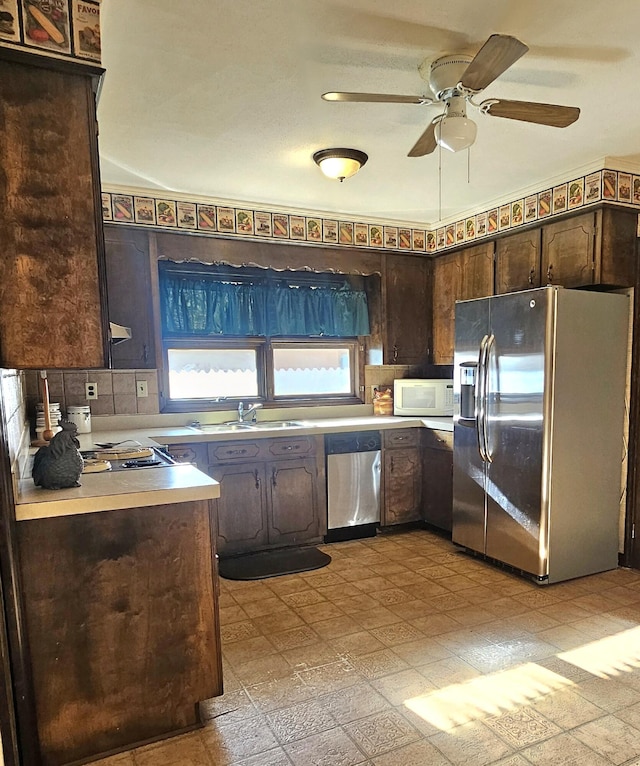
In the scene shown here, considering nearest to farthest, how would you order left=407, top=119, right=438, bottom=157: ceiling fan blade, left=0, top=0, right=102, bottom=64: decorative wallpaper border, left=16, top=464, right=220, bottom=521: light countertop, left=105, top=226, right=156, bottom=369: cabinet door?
left=0, top=0, right=102, bottom=64: decorative wallpaper border, left=16, top=464, right=220, bottom=521: light countertop, left=407, top=119, right=438, bottom=157: ceiling fan blade, left=105, top=226, right=156, bottom=369: cabinet door

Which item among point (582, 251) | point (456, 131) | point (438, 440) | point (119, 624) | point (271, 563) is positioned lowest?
point (271, 563)

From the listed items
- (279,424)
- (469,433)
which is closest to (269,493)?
(279,424)

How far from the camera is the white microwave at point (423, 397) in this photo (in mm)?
4250

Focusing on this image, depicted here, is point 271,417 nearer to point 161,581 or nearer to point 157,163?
point 157,163

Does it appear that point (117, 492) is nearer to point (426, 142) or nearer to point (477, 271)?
point (426, 142)

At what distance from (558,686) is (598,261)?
2.36 metres

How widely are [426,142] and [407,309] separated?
2247mm

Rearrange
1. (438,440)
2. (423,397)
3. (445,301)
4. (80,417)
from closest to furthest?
(80,417) < (438,440) < (423,397) < (445,301)

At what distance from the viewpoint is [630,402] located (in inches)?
131

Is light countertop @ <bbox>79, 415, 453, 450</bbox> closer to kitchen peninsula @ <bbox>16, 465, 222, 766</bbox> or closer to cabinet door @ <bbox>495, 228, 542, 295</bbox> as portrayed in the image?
cabinet door @ <bbox>495, 228, 542, 295</bbox>

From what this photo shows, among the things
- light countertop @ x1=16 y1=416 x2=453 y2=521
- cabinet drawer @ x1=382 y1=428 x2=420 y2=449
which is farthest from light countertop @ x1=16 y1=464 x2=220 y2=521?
cabinet drawer @ x1=382 y1=428 x2=420 y2=449

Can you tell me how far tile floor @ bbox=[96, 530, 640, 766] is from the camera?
1786 millimetres

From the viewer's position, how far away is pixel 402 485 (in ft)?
13.6

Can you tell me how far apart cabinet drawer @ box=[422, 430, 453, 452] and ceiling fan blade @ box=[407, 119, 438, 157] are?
2.11 metres
